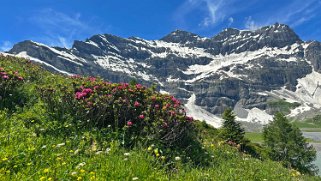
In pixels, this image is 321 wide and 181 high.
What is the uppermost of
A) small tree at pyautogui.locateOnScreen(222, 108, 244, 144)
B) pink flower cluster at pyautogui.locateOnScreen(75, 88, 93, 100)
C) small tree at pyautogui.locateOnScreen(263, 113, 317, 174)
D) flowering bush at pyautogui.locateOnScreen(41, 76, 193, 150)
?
pink flower cluster at pyautogui.locateOnScreen(75, 88, 93, 100)

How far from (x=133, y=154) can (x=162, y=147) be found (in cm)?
175

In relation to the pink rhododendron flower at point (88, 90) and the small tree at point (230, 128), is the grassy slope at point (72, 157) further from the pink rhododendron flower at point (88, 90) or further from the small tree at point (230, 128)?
the small tree at point (230, 128)

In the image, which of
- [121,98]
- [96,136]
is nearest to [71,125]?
[96,136]

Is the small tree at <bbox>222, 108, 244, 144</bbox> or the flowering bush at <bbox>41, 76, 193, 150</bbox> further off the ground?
the flowering bush at <bbox>41, 76, 193, 150</bbox>

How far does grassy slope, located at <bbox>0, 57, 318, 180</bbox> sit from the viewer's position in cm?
681

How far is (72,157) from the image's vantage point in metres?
8.13

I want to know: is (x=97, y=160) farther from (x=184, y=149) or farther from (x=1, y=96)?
(x=1, y=96)

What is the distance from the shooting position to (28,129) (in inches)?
372

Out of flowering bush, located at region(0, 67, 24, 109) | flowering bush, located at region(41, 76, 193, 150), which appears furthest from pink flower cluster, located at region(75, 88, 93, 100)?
flowering bush, located at region(0, 67, 24, 109)

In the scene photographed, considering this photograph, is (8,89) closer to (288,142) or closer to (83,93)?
(83,93)

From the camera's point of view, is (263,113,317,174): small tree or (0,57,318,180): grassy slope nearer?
(0,57,318,180): grassy slope

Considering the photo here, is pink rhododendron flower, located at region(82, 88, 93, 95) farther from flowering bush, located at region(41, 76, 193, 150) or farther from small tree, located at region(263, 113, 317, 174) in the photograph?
small tree, located at region(263, 113, 317, 174)

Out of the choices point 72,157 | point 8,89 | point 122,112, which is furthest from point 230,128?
point 72,157

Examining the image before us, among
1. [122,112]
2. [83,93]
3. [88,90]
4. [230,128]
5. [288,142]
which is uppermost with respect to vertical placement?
[88,90]
